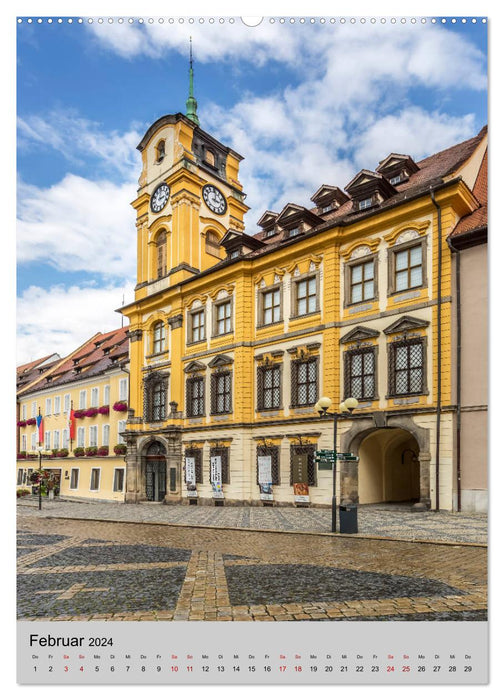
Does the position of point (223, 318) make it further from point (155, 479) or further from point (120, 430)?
point (120, 430)

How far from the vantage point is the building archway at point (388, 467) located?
19203mm

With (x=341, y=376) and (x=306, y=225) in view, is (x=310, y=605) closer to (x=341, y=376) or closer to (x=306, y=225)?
(x=341, y=376)

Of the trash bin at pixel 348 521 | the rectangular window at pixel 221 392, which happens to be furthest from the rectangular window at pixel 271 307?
the trash bin at pixel 348 521

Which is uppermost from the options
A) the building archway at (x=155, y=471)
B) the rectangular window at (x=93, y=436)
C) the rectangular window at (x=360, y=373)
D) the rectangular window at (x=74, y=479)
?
the rectangular window at (x=360, y=373)

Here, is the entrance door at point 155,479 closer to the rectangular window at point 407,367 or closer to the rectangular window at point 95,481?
the rectangular window at point 95,481

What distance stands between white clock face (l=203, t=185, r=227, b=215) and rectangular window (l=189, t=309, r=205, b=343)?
4.81 metres

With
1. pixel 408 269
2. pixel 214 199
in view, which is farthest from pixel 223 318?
pixel 408 269

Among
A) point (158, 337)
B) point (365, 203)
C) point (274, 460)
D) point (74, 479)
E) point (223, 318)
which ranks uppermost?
point (365, 203)

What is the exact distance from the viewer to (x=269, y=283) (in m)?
22.3

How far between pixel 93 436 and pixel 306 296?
1623cm

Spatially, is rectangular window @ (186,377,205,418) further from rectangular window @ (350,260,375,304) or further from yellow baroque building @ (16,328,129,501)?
rectangular window @ (350,260,375,304)

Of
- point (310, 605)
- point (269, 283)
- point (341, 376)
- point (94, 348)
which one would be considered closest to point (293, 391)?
point (341, 376)

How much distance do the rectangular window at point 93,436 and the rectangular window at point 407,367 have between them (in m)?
18.6

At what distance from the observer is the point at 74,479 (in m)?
30.8
